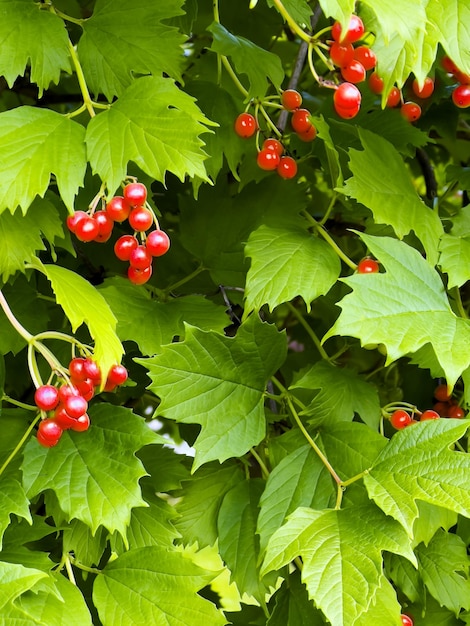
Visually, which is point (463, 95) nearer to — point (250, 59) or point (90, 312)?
point (250, 59)

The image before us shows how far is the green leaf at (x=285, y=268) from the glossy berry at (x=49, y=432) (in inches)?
11.0

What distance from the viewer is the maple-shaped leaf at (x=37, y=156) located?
885 millimetres

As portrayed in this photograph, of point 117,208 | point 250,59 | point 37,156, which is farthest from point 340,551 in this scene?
point 250,59

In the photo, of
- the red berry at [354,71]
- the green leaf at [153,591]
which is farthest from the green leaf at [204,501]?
the red berry at [354,71]

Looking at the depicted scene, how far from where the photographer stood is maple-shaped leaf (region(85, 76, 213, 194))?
0.90 m

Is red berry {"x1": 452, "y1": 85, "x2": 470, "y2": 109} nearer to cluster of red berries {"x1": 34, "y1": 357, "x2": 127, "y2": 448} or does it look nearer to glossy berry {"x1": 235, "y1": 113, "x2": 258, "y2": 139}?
glossy berry {"x1": 235, "y1": 113, "x2": 258, "y2": 139}

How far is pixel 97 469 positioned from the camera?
0.94 m

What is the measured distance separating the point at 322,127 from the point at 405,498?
1.59 ft

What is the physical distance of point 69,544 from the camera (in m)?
1.02

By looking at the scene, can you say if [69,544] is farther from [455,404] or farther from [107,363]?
[455,404]

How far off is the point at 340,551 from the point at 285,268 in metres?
0.36

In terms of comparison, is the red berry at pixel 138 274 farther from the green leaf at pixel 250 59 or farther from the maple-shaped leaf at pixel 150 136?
the green leaf at pixel 250 59

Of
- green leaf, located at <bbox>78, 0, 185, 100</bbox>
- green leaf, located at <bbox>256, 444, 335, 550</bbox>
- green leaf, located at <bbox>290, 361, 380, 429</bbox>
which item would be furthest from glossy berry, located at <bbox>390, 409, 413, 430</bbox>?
green leaf, located at <bbox>78, 0, 185, 100</bbox>

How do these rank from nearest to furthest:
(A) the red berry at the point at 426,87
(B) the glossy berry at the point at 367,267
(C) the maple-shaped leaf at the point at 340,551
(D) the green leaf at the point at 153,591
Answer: (C) the maple-shaped leaf at the point at 340,551
(D) the green leaf at the point at 153,591
(B) the glossy berry at the point at 367,267
(A) the red berry at the point at 426,87
